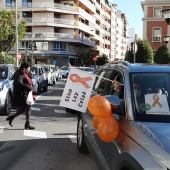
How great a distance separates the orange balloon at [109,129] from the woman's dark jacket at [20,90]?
4.29 metres

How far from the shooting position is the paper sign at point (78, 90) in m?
4.42

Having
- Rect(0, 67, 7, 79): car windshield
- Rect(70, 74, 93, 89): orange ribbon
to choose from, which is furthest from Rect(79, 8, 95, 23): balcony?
Rect(70, 74, 93, 89): orange ribbon

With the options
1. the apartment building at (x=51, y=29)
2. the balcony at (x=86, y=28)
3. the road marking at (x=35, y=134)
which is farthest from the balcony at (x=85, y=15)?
the road marking at (x=35, y=134)

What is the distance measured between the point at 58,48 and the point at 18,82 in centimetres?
5218

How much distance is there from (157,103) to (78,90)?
1.33m

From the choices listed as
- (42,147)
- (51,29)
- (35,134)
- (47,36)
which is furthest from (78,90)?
(51,29)

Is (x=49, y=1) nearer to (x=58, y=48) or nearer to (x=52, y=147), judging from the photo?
(x=58, y=48)

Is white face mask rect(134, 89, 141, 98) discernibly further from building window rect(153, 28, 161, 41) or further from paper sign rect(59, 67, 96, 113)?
building window rect(153, 28, 161, 41)

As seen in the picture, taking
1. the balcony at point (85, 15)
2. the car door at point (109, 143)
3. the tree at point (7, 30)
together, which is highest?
the balcony at point (85, 15)

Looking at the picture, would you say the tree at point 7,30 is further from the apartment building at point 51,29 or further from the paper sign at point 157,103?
the paper sign at point 157,103

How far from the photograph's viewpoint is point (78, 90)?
4.46 meters

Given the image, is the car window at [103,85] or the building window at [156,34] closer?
the car window at [103,85]

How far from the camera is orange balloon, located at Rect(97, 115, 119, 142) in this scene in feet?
10.8

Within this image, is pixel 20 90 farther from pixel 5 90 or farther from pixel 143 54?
pixel 143 54
